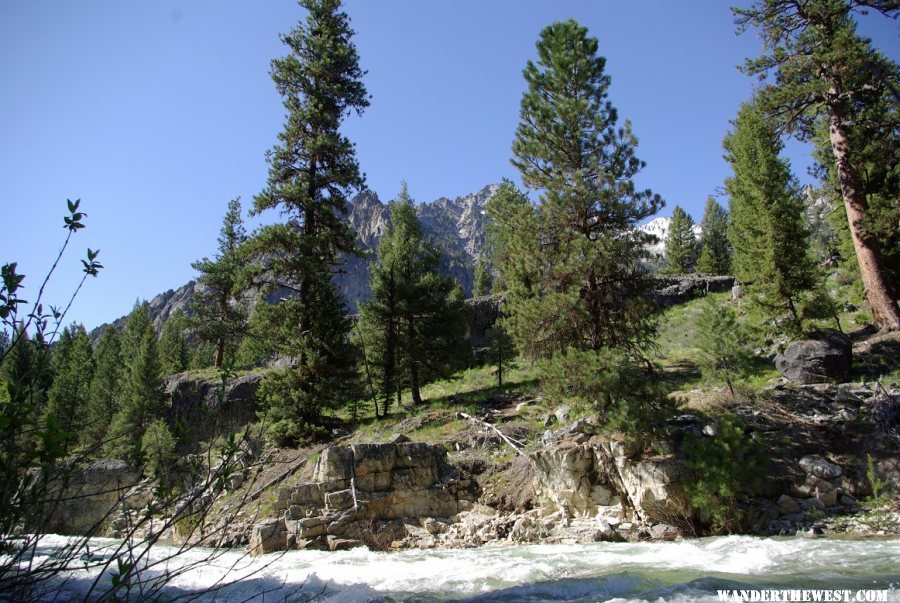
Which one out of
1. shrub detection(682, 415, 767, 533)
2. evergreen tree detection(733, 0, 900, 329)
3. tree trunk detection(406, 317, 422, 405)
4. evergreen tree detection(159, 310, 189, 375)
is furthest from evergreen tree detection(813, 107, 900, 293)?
evergreen tree detection(159, 310, 189, 375)

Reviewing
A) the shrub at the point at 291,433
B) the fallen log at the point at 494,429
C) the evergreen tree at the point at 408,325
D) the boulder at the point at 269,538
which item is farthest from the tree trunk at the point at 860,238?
the shrub at the point at 291,433

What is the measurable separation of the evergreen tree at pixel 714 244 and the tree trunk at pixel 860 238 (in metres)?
26.6

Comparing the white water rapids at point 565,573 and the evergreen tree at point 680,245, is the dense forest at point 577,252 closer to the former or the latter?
the white water rapids at point 565,573

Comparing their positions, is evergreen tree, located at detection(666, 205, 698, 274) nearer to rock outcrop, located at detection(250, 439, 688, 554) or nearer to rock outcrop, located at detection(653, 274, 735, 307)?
rock outcrop, located at detection(653, 274, 735, 307)

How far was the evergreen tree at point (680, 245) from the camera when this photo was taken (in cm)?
5197

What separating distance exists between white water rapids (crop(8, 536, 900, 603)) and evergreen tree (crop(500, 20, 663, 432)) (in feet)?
12.8

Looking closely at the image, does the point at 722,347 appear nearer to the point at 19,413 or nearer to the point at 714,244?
the point at 19,413

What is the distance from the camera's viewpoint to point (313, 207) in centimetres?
1867

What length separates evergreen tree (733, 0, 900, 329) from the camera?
15180 millimetres

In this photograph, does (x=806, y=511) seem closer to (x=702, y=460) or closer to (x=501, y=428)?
(x=702, y=460)

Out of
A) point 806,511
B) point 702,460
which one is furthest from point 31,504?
point 806,511

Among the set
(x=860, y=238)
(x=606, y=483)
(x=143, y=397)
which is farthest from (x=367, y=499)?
(x=143, y=397)

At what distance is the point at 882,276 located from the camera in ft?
51.5

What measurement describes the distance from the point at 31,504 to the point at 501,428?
12.8m
